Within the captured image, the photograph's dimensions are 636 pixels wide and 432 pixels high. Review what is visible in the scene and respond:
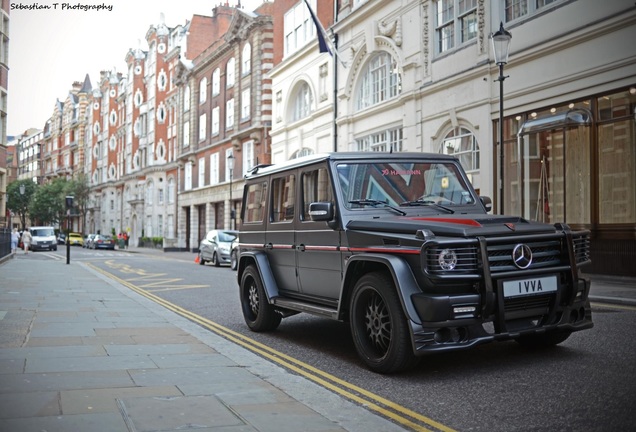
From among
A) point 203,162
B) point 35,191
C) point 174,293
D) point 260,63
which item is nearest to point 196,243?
point 203,162

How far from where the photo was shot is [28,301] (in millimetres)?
12195

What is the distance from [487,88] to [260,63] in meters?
24.3

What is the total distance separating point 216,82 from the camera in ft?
165

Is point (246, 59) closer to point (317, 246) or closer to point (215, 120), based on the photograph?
point (215, 120)

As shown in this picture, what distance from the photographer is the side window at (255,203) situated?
866 cm

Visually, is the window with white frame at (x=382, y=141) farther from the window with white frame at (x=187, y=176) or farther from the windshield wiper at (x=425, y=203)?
the window with white frame at (x=187, y=176)

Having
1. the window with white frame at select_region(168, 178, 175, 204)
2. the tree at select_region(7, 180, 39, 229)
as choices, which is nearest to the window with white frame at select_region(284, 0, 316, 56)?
the window with white frame at select_region(168, 178, 175, 204)

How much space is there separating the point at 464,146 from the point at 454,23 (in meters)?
4.16

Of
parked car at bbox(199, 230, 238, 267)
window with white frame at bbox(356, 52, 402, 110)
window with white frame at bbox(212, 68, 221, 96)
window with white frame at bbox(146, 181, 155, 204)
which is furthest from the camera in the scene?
window with white frame at bbox(146, 181, 155, 204)

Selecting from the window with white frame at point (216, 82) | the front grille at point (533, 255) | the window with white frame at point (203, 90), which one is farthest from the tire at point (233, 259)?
the window with white frame at point (203, 90)

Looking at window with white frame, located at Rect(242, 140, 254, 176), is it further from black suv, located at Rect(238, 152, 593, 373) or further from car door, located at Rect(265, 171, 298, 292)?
black suv, located at Rect(238, 152, 593, 373)

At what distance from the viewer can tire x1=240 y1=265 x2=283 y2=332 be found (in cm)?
834

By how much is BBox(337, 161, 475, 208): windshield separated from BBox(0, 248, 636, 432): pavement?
1.99 metres

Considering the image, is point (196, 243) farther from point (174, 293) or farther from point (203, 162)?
point (174, 293)
